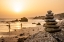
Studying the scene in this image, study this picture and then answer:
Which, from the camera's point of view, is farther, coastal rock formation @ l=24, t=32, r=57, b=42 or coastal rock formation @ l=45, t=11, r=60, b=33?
coastal rock formation @ l=45, t=11, r=60, b=33

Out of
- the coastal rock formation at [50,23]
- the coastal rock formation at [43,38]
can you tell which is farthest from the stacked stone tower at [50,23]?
the coastal rock formation at [43,38]

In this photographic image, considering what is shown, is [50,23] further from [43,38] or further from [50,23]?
[43,38]

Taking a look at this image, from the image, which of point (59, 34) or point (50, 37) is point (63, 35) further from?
point (50, 37)

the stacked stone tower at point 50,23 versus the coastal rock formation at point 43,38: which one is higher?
the stacked stone tower at point 50,23

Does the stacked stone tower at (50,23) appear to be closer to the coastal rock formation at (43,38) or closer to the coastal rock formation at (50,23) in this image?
the coastal rock formation at (50,23)

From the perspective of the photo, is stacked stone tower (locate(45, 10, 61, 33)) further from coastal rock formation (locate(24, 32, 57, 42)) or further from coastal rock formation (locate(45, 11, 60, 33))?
coastal rock formation (locate(24, 32, 57, 42))

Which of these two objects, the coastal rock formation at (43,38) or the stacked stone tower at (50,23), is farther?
the stacked stone tower at (50,23)

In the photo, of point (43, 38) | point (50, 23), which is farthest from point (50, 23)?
point (43, 38)

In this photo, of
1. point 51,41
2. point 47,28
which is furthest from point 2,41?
point 51,41

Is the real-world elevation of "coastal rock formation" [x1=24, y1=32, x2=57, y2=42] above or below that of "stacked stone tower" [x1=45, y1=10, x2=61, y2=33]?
below

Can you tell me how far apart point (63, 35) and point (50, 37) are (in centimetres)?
176

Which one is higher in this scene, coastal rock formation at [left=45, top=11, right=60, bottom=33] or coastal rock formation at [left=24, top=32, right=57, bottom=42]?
coastal rock formation at [left=45, top=11, right=60, bottom=33]

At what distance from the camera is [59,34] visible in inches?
766

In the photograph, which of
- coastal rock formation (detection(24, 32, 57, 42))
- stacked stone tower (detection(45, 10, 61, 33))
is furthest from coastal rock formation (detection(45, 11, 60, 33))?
coastal rock formation (detection(24, 32, 57, 42))
